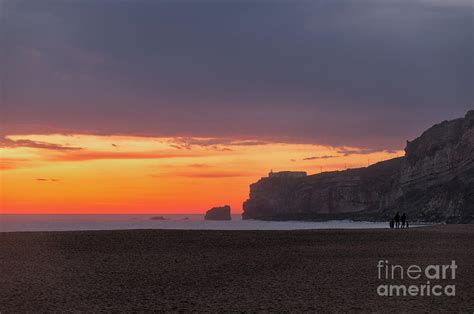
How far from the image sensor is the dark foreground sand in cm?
1813

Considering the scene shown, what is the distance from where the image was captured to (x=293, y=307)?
1741 centimetres

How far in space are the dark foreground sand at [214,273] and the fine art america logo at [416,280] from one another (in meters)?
0.44

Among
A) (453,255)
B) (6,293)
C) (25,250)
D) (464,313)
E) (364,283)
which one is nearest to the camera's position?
(464,313)

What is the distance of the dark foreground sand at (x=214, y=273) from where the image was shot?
59.5 ft

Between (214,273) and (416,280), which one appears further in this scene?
(214,273)

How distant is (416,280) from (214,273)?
26.1 feet

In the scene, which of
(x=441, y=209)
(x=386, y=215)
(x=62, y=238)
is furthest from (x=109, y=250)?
(x=386, y=215)

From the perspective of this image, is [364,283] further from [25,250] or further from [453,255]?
[25,250]

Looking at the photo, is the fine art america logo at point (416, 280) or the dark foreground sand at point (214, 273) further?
the fine art america logo at point (416, 280)

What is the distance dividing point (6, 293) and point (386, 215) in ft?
530

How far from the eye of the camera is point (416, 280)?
22062 mm

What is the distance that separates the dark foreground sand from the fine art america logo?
440 millimetres

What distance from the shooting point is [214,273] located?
2512 centimetres

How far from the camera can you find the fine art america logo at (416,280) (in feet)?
64.2
